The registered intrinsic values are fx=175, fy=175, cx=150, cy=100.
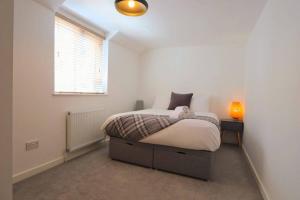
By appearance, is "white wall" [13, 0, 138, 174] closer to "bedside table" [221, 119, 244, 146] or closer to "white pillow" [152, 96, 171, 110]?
"white pillow" [152, 96, 171, 110]

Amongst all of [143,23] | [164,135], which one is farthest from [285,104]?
[143,23]

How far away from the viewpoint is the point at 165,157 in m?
2.14

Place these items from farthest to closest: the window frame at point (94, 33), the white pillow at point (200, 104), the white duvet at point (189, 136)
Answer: the white pillow at point (200, 104) → the window frame at point (94, 33) → the white duvet at point (189, 136)

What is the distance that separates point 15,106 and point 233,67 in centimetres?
362

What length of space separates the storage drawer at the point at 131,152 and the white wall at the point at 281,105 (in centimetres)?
125

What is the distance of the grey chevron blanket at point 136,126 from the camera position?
216cm

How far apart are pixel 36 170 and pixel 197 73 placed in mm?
3283

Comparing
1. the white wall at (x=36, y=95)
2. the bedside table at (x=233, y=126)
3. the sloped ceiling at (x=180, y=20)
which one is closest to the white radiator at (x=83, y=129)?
the white wall at (x=36, y=95)

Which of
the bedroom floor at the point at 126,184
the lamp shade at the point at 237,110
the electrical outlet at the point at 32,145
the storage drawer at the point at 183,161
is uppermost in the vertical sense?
the lamp shade at the point at 237,110

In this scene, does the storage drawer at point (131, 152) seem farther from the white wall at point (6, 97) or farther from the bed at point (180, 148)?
the white wall at point (6, 97)

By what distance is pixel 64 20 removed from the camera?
238cm

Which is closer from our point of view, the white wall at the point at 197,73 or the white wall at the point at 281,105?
the white wall at the point at 281,105

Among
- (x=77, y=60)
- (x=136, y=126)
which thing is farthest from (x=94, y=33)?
(x=136, y=126)

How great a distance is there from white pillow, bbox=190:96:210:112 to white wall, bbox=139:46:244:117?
32cm
